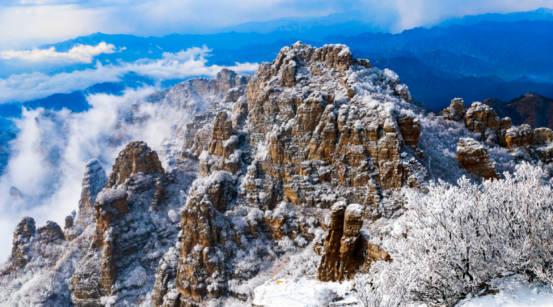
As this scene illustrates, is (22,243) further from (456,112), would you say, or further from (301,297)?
(456,112)

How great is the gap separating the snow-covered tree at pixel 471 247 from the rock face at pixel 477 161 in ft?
136

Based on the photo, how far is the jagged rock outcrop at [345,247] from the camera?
2223 inches

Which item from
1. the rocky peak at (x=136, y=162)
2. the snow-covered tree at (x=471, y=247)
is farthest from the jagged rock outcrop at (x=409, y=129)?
the rocky peak at (x=136, y=162)

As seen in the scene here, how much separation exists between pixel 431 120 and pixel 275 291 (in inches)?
2020

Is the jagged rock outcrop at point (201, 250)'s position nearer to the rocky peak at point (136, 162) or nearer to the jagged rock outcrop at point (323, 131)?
the jagged rock outcrop at point (323, 131)

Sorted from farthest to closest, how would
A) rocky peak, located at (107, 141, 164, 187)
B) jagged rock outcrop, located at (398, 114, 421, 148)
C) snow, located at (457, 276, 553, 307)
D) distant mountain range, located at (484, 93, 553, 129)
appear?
distant mountain range, located at (484, 93, 553, 129), rocky peak, located at (107, 141, 164, 187), jagged rock outcrop, located at (398, 114, 421, 148), snow, located at (457, 276, 553, 307)

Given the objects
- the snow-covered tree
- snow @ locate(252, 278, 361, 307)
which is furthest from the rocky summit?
the snow-covered tree

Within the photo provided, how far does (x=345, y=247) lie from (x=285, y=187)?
2374cm

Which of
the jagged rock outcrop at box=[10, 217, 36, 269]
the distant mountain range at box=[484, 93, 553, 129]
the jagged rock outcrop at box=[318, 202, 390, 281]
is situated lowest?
the jagged rock outcrop at box=[10, 217, 36, 269]

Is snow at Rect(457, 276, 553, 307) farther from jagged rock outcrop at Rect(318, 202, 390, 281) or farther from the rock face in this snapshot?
the rock face

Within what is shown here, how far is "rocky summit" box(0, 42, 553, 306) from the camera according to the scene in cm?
6869

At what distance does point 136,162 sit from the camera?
341 feet

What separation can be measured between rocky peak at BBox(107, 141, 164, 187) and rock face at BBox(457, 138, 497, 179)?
61.6 meters

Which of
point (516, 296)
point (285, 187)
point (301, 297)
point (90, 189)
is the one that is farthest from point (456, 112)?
point (90, 189)
